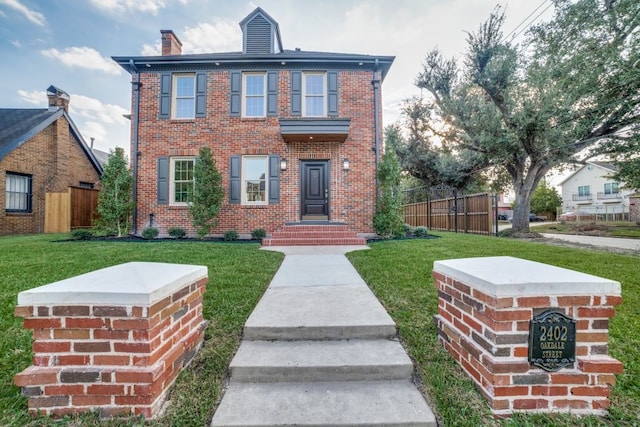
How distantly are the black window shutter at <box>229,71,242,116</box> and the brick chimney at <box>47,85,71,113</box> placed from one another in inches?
371

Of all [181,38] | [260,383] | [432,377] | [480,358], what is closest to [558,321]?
[480,358]

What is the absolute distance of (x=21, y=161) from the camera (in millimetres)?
10602

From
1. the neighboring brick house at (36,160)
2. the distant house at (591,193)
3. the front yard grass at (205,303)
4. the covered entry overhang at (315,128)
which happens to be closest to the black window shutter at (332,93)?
the covered entry overhang at (315,128)

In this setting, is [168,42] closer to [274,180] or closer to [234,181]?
[234,181]

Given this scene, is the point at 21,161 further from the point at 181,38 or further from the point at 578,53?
the point at 578,53

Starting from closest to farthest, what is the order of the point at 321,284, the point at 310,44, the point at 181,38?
the point at 321,284 < the point at 181,38 < the point at 310,44

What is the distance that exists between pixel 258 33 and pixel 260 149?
4.47 meters

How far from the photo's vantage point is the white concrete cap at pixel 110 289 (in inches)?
57.4

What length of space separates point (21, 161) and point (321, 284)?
1368 centimetres

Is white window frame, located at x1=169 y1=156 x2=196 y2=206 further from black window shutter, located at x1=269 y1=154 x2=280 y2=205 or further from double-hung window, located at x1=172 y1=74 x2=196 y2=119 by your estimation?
black window shutter, located at x1=269 y1=154 x2=280 y2=205

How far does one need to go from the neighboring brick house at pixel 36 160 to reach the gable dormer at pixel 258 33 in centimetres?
905

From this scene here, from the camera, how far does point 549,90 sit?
352 inches

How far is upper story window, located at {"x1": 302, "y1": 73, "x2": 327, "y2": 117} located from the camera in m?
9.23

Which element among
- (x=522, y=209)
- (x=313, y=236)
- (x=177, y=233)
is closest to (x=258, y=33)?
(x=177, y=233)
